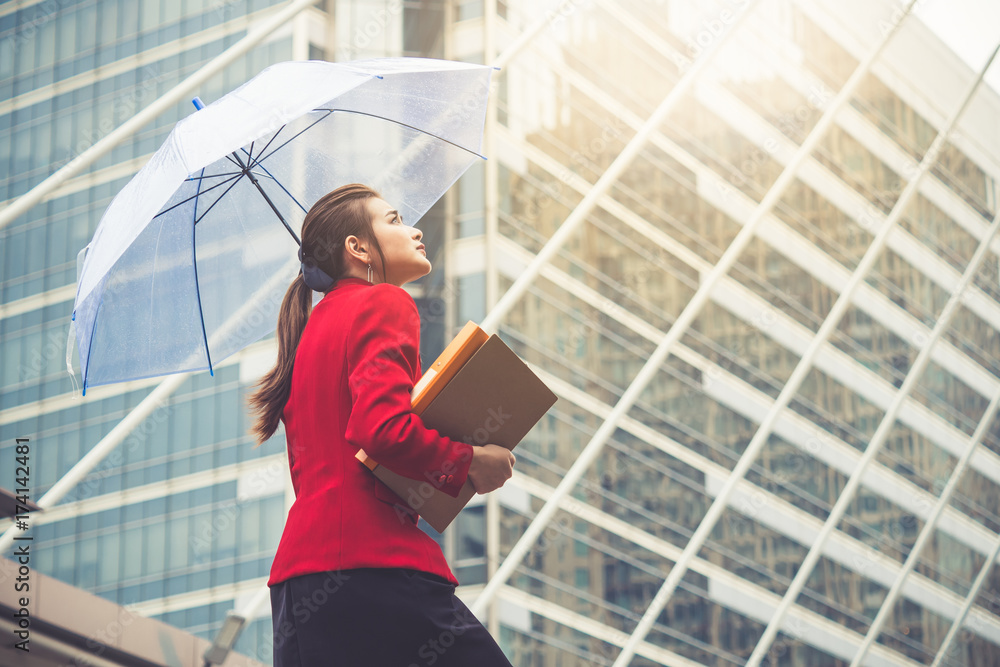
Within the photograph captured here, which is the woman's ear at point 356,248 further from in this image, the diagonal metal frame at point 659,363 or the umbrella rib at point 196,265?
the diagonal metal frame at point 659,363

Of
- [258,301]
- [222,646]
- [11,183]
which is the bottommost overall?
[222,646]

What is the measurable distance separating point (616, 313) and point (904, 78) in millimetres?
6804

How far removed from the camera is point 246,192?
1985 millimetres

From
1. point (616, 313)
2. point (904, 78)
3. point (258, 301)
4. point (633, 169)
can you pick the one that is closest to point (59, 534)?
point (616, 313)

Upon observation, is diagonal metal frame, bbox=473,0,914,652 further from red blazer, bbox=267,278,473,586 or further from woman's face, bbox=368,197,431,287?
red blazer, bbox=267,278,473,586

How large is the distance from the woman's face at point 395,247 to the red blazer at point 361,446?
11cm

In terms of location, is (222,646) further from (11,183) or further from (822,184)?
(822,184)

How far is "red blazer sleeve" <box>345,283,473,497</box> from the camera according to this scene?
1.23m

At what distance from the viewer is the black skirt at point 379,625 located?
1.25m

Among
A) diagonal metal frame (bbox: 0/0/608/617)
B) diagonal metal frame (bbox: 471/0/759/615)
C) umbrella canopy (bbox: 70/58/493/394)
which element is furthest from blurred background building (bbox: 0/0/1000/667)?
umbrella canopy (bbox: 70/58/493/394)

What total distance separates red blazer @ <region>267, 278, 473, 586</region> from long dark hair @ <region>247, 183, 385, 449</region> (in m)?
0.06

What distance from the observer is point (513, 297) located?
5.70 metres

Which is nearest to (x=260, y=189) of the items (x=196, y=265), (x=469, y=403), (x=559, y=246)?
(x=196, y=265)

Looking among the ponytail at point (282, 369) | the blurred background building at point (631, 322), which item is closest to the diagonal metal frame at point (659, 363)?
the blurred background building at point (631, 322)
